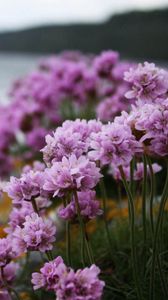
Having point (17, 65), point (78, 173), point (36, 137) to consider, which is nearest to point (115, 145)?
point (78, 173)

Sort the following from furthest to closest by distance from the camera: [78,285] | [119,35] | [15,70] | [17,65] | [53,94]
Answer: [17,65] → [15,70] → [119,35] → [53,94] → [78,285]

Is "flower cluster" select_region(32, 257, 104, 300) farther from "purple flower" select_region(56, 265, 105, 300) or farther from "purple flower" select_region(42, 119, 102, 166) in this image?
"purple flower" select_region(42, 119, 102, 166)

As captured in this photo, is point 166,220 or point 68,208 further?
point 166,220

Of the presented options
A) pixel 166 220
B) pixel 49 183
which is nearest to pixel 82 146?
pixel 49 183

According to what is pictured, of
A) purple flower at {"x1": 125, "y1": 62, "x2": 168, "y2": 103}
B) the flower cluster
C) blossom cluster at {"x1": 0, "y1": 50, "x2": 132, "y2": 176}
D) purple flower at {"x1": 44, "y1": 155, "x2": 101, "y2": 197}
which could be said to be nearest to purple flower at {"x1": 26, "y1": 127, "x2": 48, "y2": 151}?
blossom cluster at {"x1": 0, "y1": 50, "x2": 132, "y2": 176}

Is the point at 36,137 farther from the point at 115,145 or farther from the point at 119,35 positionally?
the point at 119,35

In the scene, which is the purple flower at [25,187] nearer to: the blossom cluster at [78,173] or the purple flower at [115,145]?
the blossom cluster at [78,173]

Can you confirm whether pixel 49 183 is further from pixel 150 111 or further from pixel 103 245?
pixel 103 245
